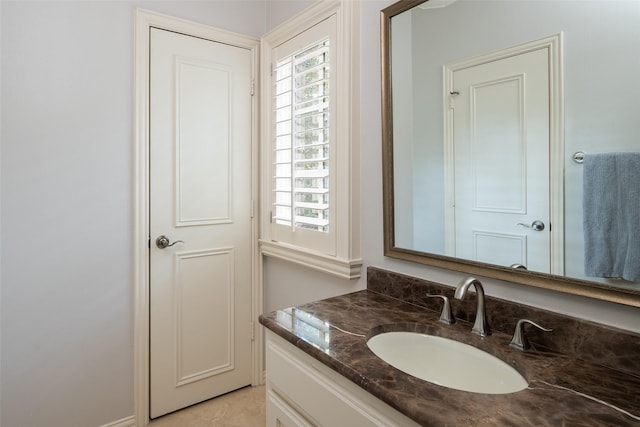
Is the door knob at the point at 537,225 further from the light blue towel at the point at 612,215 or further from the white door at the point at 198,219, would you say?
the white door at the point at 198,219

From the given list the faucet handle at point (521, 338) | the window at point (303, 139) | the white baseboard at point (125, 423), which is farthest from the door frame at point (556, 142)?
the white baseboard at point (125, 423)

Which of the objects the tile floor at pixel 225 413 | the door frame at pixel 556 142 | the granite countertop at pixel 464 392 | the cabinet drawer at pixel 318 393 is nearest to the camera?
the granite countertop at pixel 464 392

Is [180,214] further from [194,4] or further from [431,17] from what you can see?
[431,17]

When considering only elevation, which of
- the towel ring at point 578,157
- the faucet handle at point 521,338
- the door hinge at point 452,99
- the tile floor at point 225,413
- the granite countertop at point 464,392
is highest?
the door hinge at point 452,99

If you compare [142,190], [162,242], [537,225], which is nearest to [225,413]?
[162,242]

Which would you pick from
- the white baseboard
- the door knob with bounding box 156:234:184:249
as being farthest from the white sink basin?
the white baseboard

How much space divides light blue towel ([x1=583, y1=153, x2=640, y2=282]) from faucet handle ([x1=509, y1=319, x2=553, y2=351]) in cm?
19

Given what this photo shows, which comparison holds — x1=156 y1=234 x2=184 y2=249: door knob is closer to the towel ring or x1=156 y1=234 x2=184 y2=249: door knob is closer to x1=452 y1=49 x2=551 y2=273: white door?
x1=452 y1=49 x2=551 y2=273: white door

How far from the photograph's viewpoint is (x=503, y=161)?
1136 millimetres

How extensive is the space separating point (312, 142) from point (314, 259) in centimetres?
58

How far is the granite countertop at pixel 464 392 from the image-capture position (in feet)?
2.35

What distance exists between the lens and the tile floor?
6.58 ft

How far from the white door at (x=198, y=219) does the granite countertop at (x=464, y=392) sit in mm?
1003

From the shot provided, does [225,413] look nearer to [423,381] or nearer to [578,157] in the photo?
[423,381]
